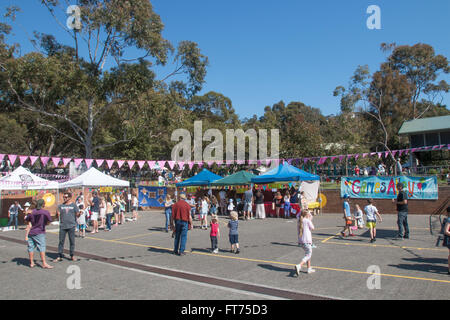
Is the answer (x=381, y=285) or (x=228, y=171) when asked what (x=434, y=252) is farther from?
(x=228, y=171)

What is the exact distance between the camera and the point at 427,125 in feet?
111

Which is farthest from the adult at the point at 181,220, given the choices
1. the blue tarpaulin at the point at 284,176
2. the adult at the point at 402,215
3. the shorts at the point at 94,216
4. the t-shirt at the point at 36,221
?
the blue tarpaulin at the point at 284,176

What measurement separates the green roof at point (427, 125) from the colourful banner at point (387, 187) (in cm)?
1771

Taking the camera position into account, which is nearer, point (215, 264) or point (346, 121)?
point (215, 264)

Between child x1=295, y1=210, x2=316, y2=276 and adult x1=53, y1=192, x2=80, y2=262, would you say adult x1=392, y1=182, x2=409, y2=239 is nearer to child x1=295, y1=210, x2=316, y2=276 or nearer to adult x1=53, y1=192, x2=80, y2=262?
child x1=295, y1=210, x2=316, y2=276

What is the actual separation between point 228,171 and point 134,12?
815 inches

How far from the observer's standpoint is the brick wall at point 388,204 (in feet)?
58.6

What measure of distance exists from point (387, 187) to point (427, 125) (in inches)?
756

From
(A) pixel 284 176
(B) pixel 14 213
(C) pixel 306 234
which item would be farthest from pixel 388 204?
(B) pixel 14 213

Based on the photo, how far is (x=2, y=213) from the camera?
19.3m

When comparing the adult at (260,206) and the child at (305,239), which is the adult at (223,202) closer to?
the adult at (260,206)

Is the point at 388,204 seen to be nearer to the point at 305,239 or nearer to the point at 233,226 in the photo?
the point at 233,226

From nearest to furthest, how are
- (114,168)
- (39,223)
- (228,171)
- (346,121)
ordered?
1. (39,223)
2. (346,121)
3. (228,171)
4. (114,168)

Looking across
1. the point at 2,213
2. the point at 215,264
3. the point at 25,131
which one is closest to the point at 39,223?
the point at 215,264
